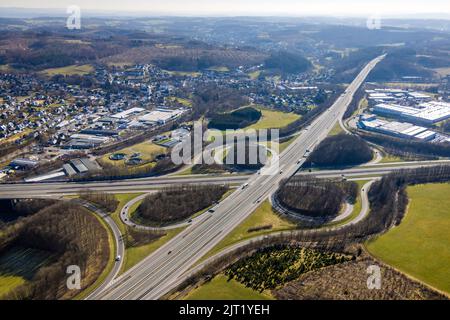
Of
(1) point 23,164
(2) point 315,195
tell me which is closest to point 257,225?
(2) point 315,195

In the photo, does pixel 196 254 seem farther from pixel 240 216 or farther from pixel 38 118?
pixel 38 118

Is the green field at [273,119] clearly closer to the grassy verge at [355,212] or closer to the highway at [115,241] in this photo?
the grassy verge at [355,212]

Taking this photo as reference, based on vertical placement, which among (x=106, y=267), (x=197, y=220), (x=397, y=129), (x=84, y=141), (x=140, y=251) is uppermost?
(x=397, y=129)

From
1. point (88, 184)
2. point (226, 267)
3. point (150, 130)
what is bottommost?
point (226, 267)

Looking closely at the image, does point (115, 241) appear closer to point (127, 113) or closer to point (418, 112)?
point (127, 113)

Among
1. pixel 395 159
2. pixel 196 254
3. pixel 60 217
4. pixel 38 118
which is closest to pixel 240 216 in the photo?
pixel 196 254

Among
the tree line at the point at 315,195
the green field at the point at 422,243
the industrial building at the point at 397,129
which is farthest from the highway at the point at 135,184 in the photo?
the industrial building at the point at 397,129

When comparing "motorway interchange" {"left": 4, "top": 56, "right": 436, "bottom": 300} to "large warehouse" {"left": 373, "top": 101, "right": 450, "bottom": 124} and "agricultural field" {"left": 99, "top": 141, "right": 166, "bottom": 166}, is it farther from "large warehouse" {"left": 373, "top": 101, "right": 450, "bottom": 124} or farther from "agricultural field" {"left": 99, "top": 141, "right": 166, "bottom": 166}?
"large warehouse" {"left": 373, "top": 101, "right": 450, "bottom": 124}
